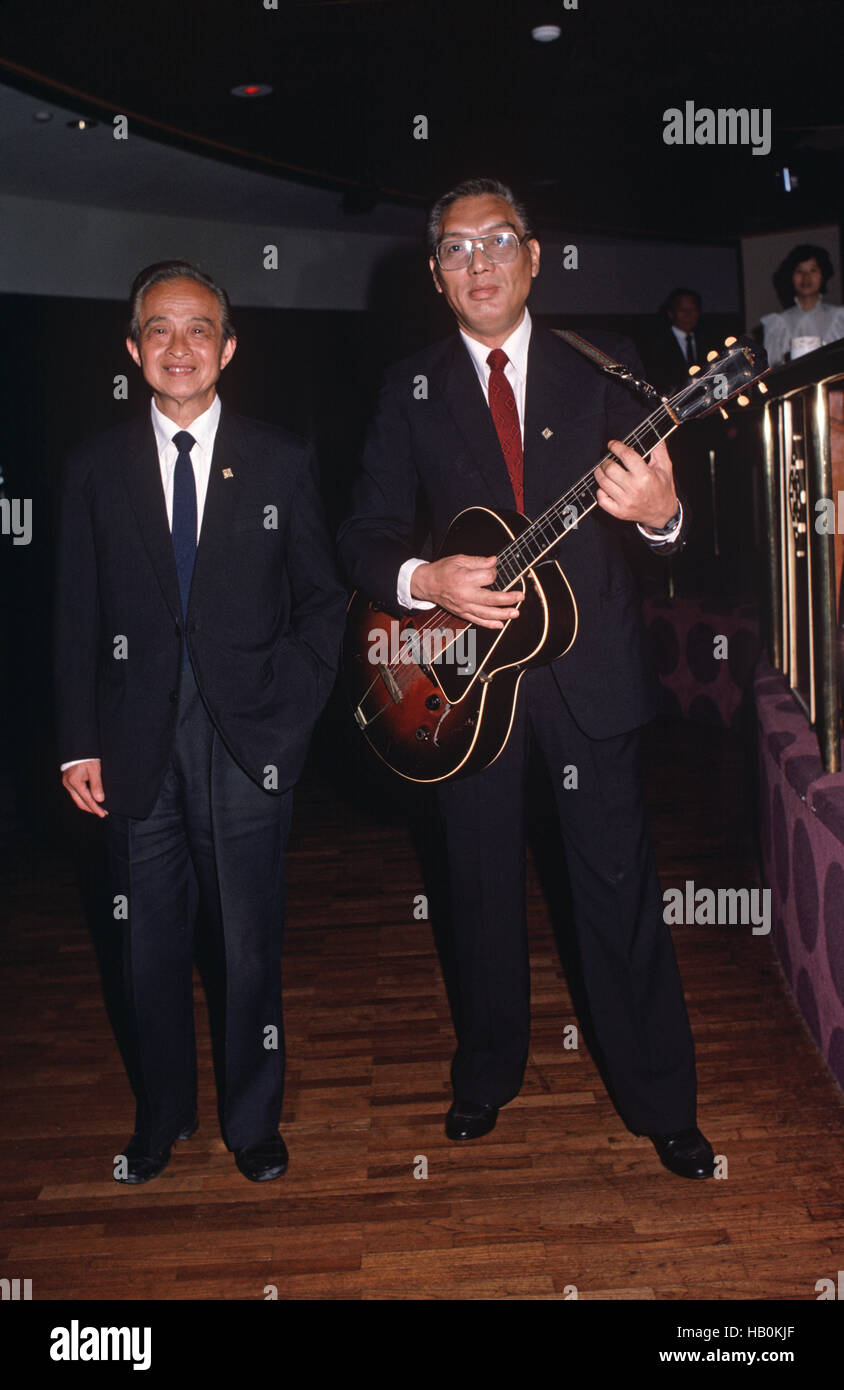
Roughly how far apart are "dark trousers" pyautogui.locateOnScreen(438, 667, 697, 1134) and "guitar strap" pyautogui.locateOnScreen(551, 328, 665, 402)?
56 cm

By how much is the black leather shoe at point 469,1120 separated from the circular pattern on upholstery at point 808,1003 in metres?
0.87

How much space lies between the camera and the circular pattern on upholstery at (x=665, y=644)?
281 inches

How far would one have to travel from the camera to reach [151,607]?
2.23m

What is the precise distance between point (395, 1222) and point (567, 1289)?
0.39 m

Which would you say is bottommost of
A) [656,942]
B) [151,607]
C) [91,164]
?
[656,942]

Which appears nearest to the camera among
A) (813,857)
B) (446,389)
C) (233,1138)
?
(446,389)

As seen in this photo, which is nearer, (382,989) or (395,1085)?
(395,1085)

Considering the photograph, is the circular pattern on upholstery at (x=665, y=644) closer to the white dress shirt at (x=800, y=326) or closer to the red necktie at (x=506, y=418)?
the white dress shirt at (x=800, y=326)

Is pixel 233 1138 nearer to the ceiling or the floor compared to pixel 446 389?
nearer to the floor

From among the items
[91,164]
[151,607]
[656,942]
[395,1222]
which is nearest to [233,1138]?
[395,1222]

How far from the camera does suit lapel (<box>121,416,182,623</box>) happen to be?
2.21 m

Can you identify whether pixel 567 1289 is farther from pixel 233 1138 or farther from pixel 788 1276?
pixel 233 1138

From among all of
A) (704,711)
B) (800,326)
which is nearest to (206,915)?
(704,711)

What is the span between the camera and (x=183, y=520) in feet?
7.32
